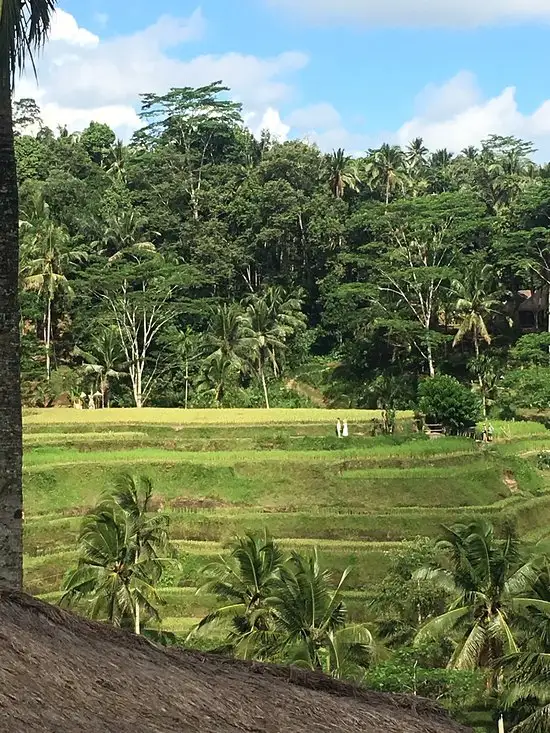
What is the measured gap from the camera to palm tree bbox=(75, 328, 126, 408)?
107 feet

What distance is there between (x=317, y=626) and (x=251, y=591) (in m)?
1.64

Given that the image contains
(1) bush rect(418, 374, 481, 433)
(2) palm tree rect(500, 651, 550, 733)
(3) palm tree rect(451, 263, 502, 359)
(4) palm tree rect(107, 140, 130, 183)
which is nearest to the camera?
(2) palm tree rect(500, 651, 550, 733)

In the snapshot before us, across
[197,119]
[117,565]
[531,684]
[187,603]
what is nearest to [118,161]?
[197,119]

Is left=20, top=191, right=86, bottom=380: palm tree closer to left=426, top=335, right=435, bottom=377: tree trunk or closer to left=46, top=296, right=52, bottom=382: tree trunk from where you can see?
left=46, top=296, right=52, bottom=382: tree trunk

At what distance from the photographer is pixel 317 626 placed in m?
13.2

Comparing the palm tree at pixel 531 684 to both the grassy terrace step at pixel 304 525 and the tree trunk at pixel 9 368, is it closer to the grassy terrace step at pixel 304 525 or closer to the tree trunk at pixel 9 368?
the tree trunk at pixel 9 368

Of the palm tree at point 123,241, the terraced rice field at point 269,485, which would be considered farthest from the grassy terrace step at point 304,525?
the palm tree at point 123,241

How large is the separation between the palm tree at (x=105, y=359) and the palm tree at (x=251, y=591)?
18431 millimetres

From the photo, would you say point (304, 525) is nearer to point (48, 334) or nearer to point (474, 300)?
Answer: point (474, 300)

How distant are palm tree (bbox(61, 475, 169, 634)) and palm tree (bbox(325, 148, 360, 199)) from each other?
2867 centimetres

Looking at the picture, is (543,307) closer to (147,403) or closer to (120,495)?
(147,403)

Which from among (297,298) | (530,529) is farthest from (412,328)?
(530,529)

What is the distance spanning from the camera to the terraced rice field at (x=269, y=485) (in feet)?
64.0

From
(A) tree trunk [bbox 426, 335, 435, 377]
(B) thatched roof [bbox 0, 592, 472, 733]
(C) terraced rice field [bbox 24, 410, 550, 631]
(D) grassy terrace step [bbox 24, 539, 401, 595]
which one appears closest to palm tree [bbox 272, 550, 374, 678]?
(C) terraced rice field [bbox 24, 410, 550, 631]
